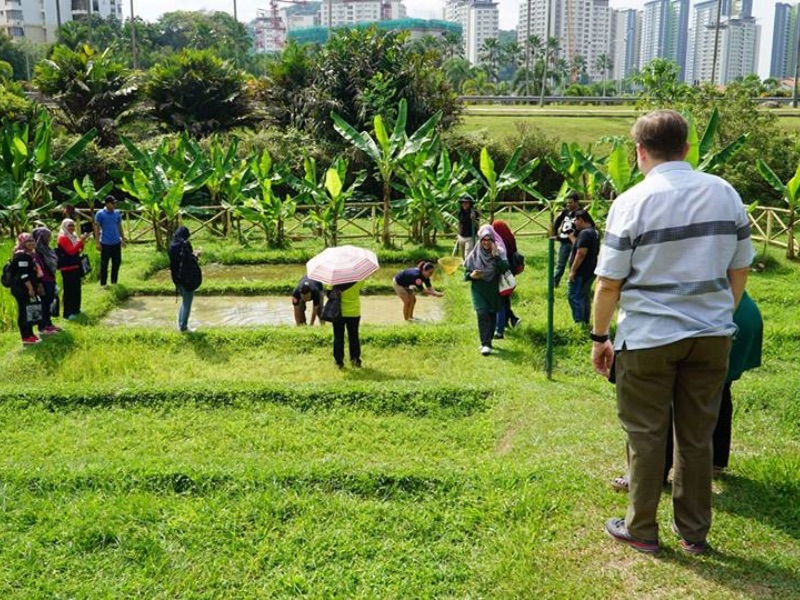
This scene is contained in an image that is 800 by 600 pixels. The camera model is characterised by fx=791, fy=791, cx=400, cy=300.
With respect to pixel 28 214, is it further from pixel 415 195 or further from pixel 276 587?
pixel 276 587

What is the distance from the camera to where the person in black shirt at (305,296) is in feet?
30.8

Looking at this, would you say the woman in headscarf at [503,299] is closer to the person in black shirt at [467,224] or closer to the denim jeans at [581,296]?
the denim jeans at [581,296]

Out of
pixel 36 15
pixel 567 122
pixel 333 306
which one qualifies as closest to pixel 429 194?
pixel 333 306

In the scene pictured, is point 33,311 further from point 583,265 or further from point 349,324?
point 583,265

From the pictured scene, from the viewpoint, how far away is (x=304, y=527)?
4.10m

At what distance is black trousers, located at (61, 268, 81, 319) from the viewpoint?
988 centimetres

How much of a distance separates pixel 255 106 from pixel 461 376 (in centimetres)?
1985

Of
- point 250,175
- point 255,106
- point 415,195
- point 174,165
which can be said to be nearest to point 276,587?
point 415,195

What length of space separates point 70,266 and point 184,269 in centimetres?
173

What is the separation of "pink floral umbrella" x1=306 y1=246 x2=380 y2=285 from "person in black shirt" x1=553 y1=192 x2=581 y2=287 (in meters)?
2.92

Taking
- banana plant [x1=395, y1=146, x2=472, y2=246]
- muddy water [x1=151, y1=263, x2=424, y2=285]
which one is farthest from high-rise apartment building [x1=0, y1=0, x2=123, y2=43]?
muddy water [x1=151, y1=263, x2=424, y2=285]

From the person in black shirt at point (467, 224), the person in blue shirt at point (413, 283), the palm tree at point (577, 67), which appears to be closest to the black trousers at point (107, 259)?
the person in blue shirt at point (413, 283)

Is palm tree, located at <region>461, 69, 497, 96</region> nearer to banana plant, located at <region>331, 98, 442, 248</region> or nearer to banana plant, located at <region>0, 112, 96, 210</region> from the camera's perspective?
banana plant, located at <region>331, 98, 442, 248</region>

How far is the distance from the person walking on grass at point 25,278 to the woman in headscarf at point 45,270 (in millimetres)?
101
